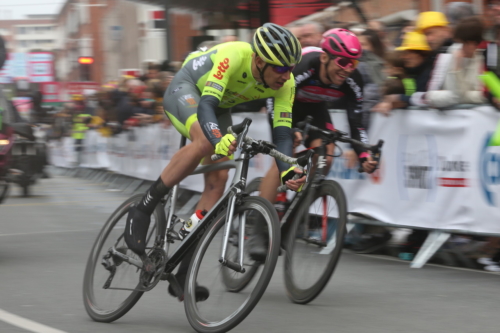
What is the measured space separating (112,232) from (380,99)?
3.49m

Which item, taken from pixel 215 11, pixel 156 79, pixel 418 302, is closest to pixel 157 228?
pixel 418 302

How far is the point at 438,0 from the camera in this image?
559 inches

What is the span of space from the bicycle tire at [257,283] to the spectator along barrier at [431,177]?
182cm

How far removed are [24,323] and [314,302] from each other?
1893mm

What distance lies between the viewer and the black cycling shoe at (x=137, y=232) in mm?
4992

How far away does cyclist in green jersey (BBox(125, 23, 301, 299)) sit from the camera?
15.2 ft

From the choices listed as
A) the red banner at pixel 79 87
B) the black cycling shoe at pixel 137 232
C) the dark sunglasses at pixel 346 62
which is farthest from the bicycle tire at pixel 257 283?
the red banner at pixel 79 87

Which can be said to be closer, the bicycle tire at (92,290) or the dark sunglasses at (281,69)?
the dark sunglasses at (281,69)

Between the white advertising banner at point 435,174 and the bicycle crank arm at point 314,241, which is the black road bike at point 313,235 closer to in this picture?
the bicycle crank arm at point 314,241

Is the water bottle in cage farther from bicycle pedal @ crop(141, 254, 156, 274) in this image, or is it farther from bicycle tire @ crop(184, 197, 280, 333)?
bicycle tire @ crop(184, 197, 280, 333)

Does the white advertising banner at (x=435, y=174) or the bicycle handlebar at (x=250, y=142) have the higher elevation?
the bicycle handlebar at (x=250, y=142)

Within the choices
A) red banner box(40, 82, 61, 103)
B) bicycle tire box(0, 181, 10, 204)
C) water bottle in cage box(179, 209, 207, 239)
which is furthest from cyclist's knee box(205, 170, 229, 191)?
red banner box(40, 82, 61, 103)

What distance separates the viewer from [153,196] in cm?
503

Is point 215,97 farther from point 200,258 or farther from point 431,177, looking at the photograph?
point 431,177
